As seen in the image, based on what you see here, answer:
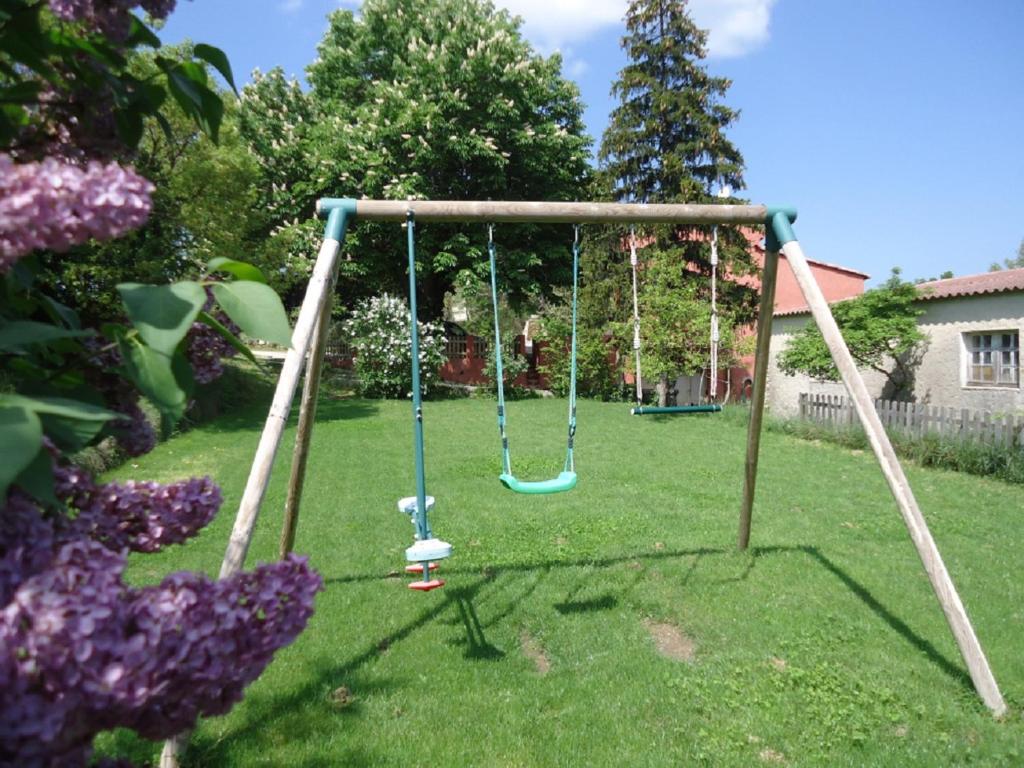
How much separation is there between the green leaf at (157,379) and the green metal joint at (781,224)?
11.7 ft

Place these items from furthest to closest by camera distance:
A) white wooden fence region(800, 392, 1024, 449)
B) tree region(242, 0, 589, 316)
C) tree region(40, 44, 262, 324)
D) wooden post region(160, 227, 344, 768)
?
tree region(242, 0, 589, 316) < tree region(40, 44, 262, 324) < white wooden fence region(800, 392, 1024, 449) < wooden post region(160, 227, 344, 768)

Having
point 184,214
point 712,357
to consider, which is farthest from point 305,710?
point 184,214

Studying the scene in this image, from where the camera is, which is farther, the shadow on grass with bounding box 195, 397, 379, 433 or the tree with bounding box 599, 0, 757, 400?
the tree with bounding box 599, 0, 757, 400

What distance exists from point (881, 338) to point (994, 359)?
1687 mm

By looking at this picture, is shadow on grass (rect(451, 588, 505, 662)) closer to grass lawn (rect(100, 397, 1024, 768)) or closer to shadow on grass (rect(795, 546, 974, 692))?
grass lawn (rect(100, 397, 1024, 768))

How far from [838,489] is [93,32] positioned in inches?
317

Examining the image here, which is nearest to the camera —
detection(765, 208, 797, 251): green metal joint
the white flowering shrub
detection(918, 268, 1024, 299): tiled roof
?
detection(765, 208, 797, 251): green metal joint

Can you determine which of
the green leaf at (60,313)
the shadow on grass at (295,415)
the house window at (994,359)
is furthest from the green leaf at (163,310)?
the house window at (994,359)

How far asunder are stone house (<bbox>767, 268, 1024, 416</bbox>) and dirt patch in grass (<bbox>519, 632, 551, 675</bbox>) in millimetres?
9936

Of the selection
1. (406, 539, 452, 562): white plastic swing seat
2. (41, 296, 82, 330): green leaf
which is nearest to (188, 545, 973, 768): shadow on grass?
(406, 539, 452, 562): white plastic swing seat

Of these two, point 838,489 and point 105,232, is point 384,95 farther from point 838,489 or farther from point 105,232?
point 105,232

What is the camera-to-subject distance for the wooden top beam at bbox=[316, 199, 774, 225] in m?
3.41

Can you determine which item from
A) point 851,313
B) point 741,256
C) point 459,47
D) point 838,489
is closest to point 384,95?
point 459,47

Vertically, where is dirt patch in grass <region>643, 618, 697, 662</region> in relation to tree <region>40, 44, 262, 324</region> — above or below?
below
